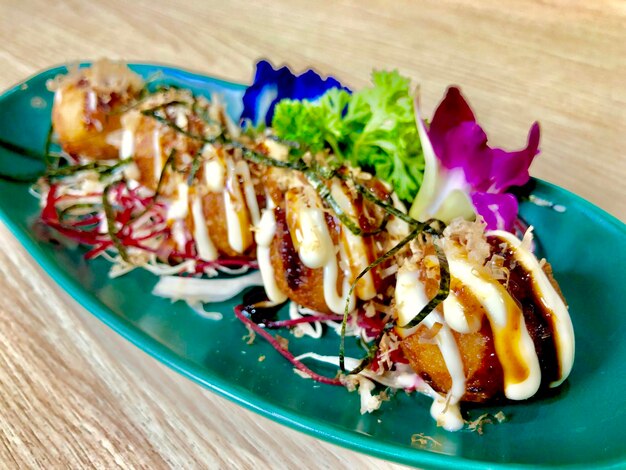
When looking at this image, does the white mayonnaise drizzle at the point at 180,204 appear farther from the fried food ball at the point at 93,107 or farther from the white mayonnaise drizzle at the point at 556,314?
the white mayonnaise drizzle at the point at 556,314

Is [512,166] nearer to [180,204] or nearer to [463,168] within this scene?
[463,168]

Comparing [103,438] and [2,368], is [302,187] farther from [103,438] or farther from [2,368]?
[2,368]

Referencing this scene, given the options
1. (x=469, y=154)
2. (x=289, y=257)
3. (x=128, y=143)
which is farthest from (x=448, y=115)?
(x=128, y=143)

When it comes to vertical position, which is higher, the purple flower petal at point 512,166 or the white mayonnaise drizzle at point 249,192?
the purple flower petal at point 512,166

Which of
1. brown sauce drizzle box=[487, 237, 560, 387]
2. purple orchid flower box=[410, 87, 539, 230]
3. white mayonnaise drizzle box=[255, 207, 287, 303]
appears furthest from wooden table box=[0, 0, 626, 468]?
purple orchid flower box=[410, 87, 539, 230]

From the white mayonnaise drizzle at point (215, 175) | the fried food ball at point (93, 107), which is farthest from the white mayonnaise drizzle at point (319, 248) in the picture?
the fried food ball at point (93, 107)

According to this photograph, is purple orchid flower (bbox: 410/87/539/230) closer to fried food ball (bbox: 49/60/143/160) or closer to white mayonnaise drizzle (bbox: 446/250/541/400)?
white mayonnaise drizzle (bbox: 446/250/541/400)
